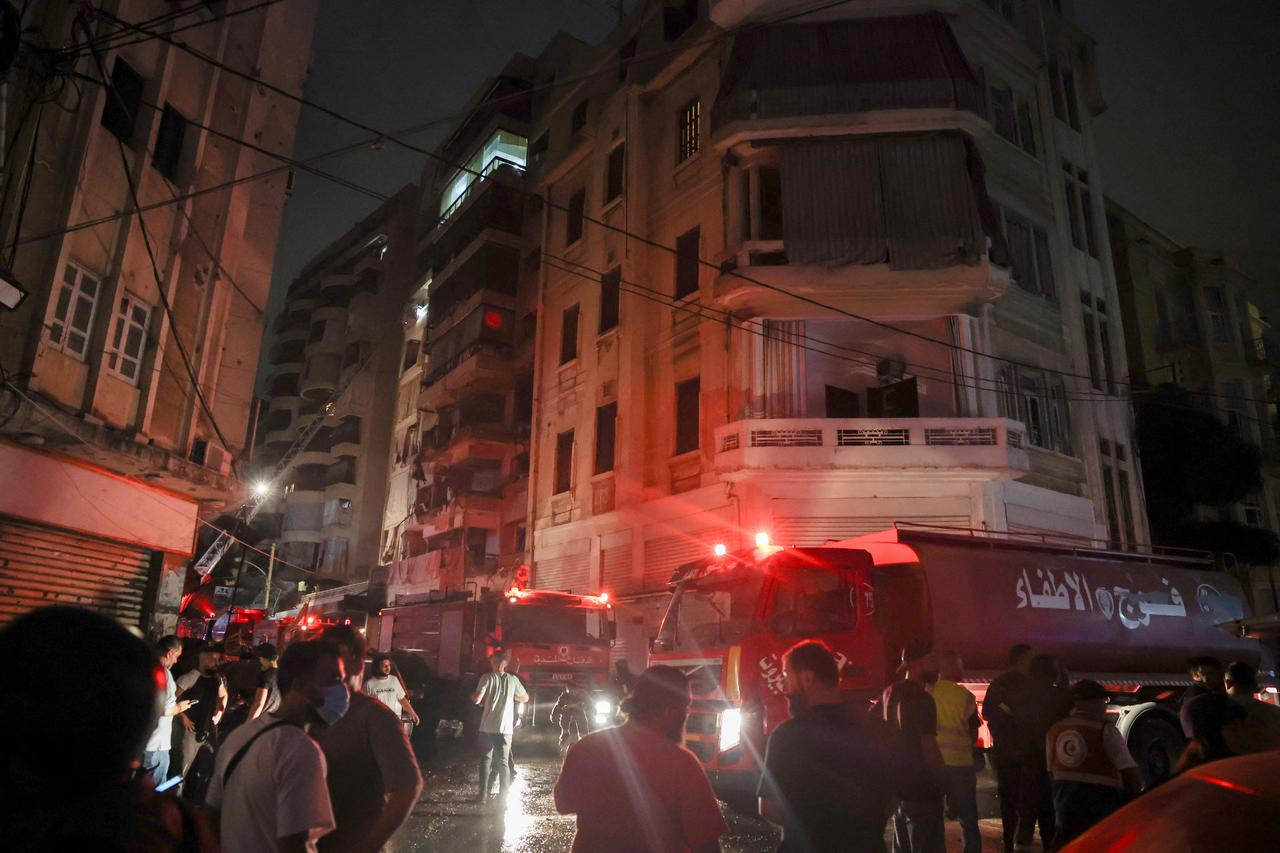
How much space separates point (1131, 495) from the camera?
2117 centimetres

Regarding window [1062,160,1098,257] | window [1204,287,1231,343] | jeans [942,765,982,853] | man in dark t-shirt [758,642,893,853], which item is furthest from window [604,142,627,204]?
window [1204,287,1231,343]

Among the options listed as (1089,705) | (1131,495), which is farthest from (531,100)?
(1089,705)

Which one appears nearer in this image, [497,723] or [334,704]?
[334,704]

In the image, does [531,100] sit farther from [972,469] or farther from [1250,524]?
[1250,524]

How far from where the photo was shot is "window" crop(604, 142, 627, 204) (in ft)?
81.7

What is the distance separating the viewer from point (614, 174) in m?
25.4

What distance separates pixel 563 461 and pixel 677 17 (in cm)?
1428

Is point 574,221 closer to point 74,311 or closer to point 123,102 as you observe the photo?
point 123,102

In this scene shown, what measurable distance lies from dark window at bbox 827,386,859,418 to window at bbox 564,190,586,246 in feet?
35.4

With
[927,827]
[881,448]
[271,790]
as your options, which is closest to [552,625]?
[881,448]

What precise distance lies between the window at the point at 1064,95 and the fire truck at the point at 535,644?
2023 cm

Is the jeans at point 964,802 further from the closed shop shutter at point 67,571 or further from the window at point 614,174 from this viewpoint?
the window at point 614,174

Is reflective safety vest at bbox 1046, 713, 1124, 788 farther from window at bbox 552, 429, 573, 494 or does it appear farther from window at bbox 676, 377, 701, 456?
window at bbox 552, 429, 573, 494

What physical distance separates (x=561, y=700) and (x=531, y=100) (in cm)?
2788
